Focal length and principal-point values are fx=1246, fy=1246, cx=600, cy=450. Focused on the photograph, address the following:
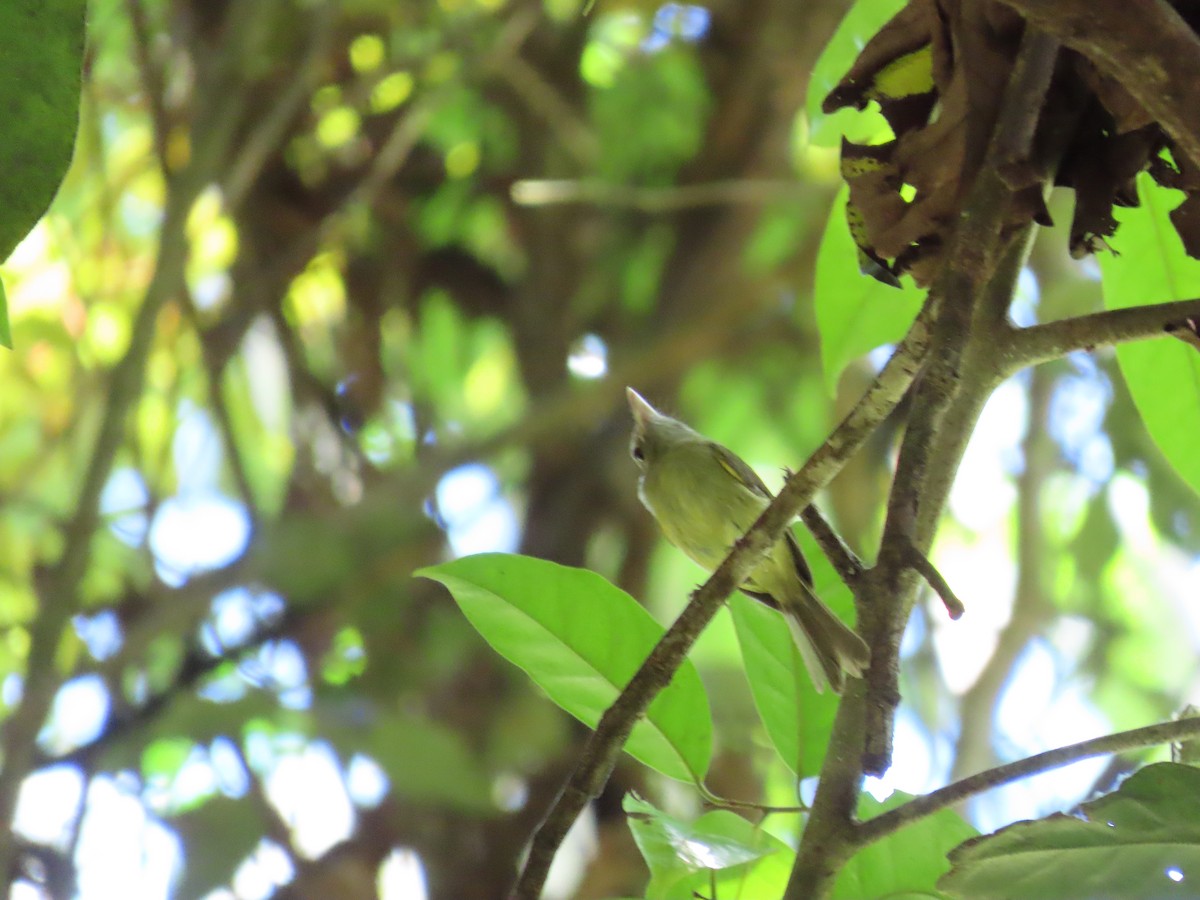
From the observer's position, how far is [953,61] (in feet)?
2.25

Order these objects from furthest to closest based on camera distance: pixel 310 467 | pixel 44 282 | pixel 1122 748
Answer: pixel 44 282 < pixel 310 467 < pixel 1122 748

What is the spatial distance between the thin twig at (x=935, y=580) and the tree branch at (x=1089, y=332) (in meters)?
0.14

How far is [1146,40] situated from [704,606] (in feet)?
1.08

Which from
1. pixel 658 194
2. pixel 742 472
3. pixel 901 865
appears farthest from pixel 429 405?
pixel 901 865

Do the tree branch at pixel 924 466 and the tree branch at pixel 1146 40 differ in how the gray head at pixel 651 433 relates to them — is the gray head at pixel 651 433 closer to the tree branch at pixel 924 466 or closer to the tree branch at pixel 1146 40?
the tree branch at pixel 924 466

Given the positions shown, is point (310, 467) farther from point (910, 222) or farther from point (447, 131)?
point (910, 222)

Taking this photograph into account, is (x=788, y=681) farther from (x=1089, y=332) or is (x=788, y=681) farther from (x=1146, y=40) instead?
(x=1146, y=40)

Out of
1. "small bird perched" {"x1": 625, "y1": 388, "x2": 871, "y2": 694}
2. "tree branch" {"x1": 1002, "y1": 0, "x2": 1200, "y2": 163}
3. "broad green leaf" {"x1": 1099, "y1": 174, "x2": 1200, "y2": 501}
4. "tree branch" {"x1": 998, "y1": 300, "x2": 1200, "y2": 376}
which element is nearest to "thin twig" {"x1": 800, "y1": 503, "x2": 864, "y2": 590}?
"tree branch" {"x1": 998, "y1": 300, "x2": 1200, "y2": 376}

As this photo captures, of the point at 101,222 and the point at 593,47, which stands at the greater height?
the point at 593,47

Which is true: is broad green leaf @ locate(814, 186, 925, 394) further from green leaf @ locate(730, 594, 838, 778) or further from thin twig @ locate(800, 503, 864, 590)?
thin twig @ locate(800, 503, 864, 590)

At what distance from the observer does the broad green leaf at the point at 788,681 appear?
0.91m

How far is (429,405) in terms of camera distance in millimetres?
2928

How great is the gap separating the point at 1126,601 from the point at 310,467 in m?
2.01

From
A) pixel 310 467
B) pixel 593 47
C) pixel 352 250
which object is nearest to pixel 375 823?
pixel 310 467
